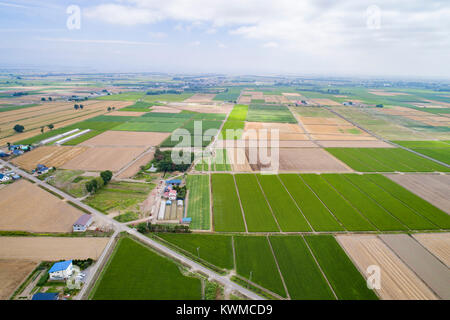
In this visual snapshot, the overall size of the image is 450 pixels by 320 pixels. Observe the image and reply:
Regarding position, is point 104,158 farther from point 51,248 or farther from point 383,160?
point 383,160

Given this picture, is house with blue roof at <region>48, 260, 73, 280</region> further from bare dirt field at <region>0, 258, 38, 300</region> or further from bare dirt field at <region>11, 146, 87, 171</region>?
bare dirt field at <region>11, 146, 87, 171</region>

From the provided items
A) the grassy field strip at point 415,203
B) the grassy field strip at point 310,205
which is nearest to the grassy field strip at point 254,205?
the grassy field strip at point 310,205

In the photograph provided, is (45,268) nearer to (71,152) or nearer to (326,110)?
(71,152)

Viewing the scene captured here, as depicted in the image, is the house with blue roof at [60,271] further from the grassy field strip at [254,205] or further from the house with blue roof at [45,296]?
the grassy field strip at [254,205]

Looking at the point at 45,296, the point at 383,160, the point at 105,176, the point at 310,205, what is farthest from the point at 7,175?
the point at 383,160

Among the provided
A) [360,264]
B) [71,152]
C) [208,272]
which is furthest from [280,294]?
[71,152]

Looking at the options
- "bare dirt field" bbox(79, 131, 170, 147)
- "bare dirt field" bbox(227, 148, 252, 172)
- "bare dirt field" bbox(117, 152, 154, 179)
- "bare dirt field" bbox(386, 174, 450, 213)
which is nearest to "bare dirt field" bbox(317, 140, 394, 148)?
"bare dirt field" bbox(386, 174, 450, 213)

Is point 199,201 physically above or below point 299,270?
above
